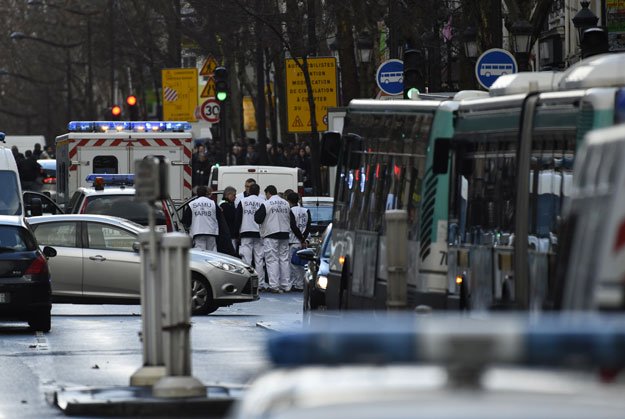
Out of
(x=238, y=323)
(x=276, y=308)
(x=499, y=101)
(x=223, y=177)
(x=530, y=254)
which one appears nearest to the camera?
(x=530, y=254)

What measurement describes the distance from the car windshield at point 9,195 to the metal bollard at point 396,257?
12.3 metres

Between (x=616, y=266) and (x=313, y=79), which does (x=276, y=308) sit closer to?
(x=313, y=79)

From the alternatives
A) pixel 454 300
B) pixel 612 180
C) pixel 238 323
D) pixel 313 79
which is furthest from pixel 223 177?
pixel 612 180

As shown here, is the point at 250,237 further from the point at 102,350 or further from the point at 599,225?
the point at 599,225

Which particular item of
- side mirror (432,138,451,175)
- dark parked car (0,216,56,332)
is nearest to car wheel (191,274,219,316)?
Result: dark parked car (0,216,56,332)

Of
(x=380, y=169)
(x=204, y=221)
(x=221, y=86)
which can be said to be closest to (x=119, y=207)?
(x=204, y=221)

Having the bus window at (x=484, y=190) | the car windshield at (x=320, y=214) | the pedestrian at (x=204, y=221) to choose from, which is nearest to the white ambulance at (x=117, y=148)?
the car windshield at (x=320, y=214)

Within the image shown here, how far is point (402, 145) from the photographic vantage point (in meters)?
16.5

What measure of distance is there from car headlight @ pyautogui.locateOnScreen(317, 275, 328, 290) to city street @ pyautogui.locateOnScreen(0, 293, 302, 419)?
771mm

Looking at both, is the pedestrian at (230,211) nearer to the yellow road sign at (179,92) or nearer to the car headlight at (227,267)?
the car headlight at (227,267)

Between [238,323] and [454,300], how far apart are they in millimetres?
7853

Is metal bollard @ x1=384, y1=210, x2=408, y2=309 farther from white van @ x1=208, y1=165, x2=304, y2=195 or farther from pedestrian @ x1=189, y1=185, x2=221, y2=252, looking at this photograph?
white van @ x1=208, y1=165, x2=304, y2=195

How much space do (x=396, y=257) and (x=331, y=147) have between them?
4.20 m

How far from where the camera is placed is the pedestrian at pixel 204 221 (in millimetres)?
29516
